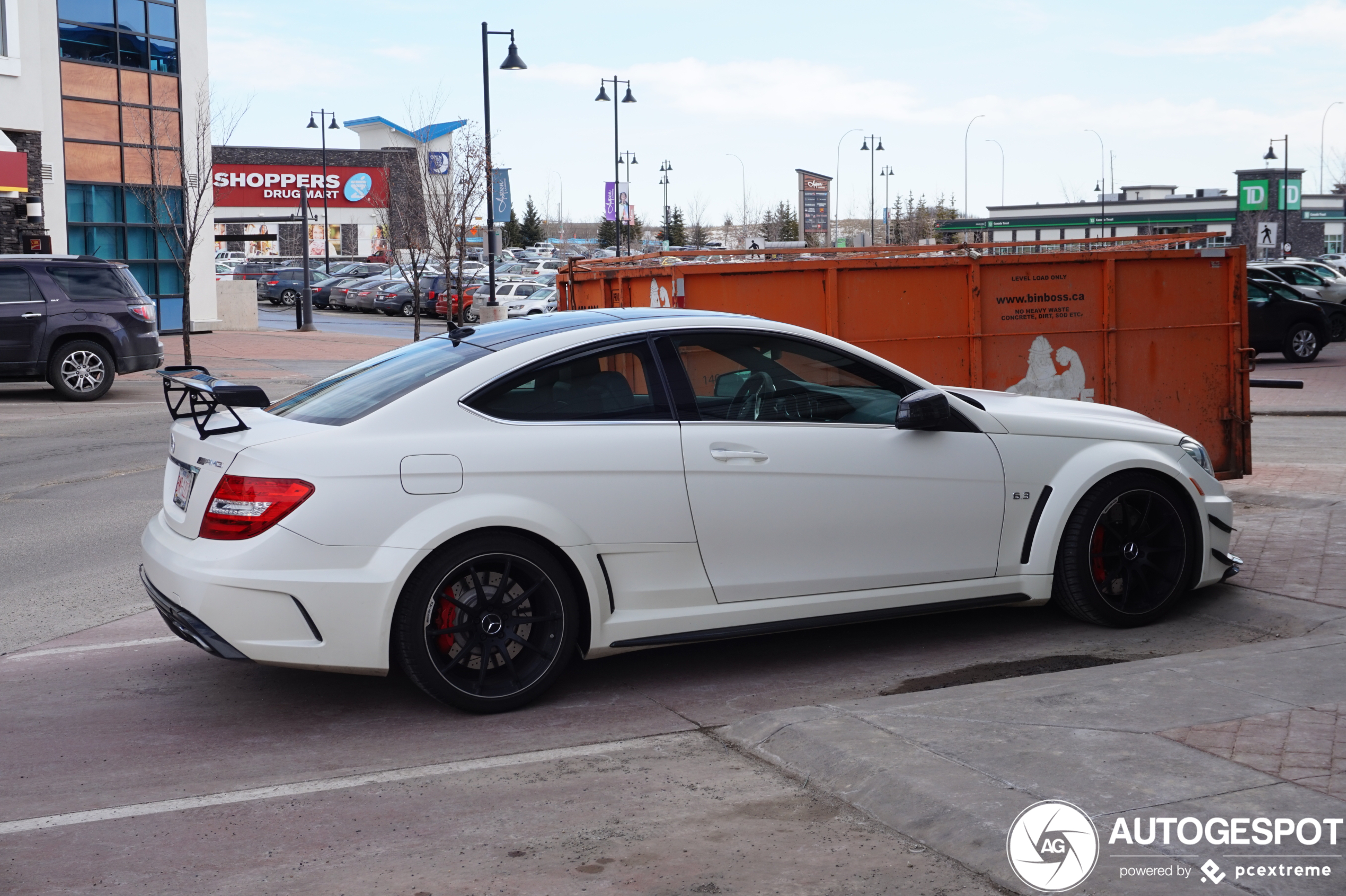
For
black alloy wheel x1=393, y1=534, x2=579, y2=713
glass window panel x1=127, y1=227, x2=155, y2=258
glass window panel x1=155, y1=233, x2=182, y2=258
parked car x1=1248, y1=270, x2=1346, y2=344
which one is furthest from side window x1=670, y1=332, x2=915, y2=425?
glass window panel x1=127, y1=227, x2=155, y2=258

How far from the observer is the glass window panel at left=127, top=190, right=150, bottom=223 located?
31.2m

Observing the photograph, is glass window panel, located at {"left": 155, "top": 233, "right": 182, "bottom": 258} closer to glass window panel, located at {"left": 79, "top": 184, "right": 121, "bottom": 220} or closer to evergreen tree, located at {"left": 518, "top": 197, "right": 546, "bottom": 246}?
glass window panel, located at {"left": 79, "top": 184, "right": 121, "bottom": 220}

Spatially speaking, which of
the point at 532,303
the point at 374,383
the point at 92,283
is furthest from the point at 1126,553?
the point at 532,303

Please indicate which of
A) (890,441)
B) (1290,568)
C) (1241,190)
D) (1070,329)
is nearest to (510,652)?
(890,441)

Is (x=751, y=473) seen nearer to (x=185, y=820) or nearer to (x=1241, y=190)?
(x=185, y=820)

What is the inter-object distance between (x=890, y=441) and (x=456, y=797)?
250cm

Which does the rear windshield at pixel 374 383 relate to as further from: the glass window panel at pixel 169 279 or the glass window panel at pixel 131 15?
the glass window panel at pixel 169 279

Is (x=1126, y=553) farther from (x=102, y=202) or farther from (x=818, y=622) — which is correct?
(x=102, y=202)

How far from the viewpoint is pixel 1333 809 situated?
3852 mm

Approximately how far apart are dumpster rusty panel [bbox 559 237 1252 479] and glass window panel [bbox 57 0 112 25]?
80.1 feet

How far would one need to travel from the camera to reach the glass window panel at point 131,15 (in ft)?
99.2

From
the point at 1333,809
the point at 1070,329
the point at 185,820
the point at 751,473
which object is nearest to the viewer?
the point at 1333,809

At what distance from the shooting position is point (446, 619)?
4.94 meters

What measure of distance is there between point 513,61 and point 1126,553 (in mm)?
27564
